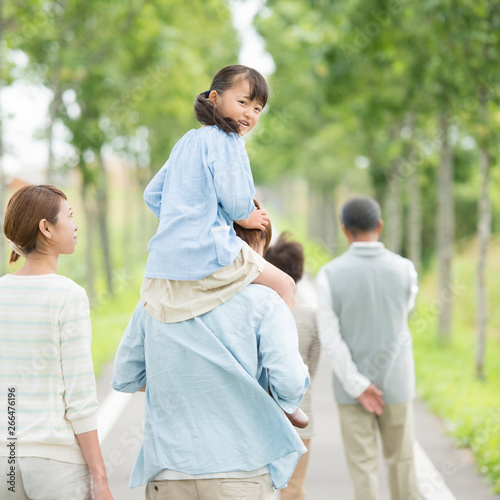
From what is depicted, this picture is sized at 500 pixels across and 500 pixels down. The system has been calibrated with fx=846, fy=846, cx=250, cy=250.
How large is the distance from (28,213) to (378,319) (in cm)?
256

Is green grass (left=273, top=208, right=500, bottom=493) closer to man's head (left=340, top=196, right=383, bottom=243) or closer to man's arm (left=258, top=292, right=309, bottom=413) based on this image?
man's head (left=340, top=196, right=383, bottom=243)

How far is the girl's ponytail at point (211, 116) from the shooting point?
2.69 meters

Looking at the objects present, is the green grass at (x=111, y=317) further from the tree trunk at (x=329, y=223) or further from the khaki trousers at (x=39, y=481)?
the khaki trousers at (x=39, y=481)

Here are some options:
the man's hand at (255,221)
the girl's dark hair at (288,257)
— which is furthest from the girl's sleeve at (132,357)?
the girl's dark hair at (288,257)

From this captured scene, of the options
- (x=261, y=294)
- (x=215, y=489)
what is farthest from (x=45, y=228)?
(x=215, y=489)

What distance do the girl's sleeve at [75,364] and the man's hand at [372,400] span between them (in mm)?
2402

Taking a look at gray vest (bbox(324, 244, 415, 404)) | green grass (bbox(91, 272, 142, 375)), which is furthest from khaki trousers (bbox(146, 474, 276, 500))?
green grass (bbox(91, 272, 142, 375))

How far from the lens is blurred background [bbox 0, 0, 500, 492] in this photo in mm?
11422

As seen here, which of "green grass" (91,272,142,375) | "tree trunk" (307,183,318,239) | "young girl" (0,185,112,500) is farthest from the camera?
"tree trunk" (307,183,318,239)

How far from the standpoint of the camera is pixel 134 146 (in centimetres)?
2655

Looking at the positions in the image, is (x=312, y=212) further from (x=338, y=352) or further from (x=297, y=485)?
(x=297, y=485)

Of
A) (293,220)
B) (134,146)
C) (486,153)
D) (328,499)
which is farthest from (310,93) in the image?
(293,220)

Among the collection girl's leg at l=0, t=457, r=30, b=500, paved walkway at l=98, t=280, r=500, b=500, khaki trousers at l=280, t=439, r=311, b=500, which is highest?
girl's leg at l=0, t=457, r=30, b=500

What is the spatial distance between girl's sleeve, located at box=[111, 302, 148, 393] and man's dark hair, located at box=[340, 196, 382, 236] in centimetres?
240
